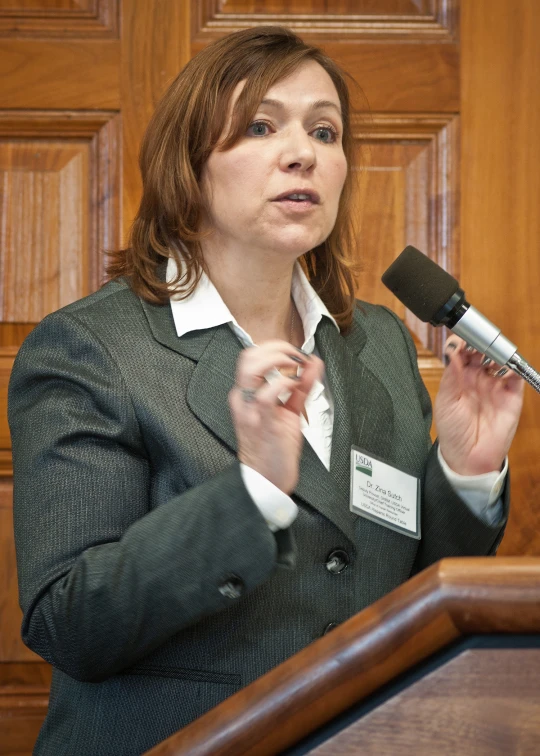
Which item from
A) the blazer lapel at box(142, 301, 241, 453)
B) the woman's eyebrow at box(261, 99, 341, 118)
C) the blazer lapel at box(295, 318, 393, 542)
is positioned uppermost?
the woman's eyebrow at box(261, 99, 341, 118)

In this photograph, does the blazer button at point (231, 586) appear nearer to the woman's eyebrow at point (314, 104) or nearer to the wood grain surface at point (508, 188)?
Result: the woman's eyebrow at point (314, 104)

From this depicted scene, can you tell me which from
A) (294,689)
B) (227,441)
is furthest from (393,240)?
(294,689)

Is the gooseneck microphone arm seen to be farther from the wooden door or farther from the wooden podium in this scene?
the wooden door

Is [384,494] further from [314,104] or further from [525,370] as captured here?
[314,104]

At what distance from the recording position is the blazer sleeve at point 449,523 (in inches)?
53.7

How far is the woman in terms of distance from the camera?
3.44 ft

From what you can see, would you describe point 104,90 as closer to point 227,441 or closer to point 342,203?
point 342,203

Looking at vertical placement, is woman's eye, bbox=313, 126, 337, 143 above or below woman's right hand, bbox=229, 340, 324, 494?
above

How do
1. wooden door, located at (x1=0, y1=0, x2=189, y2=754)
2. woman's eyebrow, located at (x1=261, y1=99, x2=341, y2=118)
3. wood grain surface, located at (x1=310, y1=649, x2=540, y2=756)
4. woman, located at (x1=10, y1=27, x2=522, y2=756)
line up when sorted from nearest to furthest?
wood grain surface, located at (x1=310, y1=649, x2=540, y2=756) < woman, located at (x1=10, y1=27, x2=522, y2=756) < woman's eyebrow, located at (x1=261, y1=99, x2=341, y2=118) < wooden door, located at (x1=0, y1=0, x2=189, y2=754)

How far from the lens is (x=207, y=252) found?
4.73ft

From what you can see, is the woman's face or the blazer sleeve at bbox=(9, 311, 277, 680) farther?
the woman's face

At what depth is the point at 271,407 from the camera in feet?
3.18

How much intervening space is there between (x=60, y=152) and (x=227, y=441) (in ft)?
3.04

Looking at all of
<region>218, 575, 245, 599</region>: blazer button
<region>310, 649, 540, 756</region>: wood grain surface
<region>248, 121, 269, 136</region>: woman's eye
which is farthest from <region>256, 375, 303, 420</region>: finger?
<region>248, 121, 269, 136</region>: woman's eye
